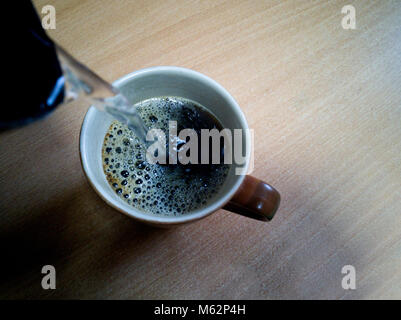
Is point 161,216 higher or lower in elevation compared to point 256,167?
higher

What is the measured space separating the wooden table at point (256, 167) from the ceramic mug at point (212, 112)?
0.14 m

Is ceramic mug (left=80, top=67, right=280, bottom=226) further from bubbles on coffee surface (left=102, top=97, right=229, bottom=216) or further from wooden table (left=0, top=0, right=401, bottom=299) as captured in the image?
wooden table (left=0, top=0, right=401, bottom=299)

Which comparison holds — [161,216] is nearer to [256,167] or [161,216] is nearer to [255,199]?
[255,199]

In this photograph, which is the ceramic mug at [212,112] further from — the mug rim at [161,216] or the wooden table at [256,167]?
the wooden table at [256,167]

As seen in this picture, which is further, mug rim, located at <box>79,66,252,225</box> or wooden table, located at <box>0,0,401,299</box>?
wooden table, located at <box>0,0,401,299</box>

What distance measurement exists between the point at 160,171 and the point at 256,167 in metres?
0.21

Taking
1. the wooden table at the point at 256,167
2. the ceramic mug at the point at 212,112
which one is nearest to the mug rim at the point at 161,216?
the ceramic mug at the point at 212,112

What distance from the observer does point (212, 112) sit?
0.63 m

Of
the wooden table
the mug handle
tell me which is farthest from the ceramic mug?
the wooden table

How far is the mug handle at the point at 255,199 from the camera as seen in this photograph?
54 centimetres

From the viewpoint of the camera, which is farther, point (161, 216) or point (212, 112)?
point (212, 112)

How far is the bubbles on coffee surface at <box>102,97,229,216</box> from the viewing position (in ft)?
1.99

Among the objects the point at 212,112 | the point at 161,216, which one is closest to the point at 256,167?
the point at 212,112
